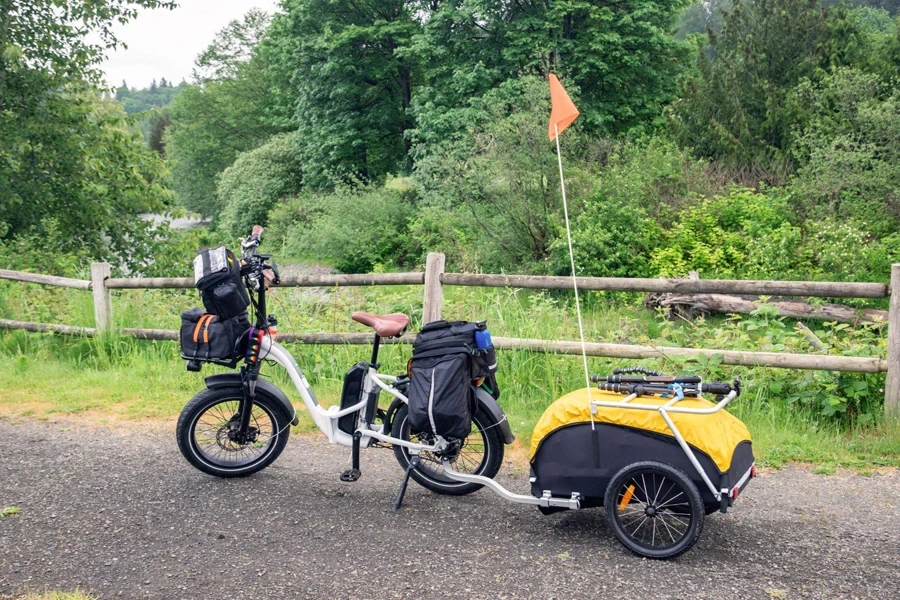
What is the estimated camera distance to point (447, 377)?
163 inches

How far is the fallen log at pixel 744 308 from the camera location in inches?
454

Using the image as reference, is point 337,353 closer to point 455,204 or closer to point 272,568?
point 272,568

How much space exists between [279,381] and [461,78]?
19.7 meters

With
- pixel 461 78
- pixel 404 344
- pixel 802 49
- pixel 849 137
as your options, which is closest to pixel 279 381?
pixel 404 344

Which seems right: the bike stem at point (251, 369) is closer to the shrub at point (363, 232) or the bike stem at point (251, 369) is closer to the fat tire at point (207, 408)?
the fat tire at point (207, 408)

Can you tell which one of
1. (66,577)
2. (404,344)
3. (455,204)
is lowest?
(66,577)

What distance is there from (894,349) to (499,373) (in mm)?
2989

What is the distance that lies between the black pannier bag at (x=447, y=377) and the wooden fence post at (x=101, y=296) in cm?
520

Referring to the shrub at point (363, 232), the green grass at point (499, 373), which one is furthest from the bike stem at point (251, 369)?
the shrub at point (363, 232)

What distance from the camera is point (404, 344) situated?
7.11 m

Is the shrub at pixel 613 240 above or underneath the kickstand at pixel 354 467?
above

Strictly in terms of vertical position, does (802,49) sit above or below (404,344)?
above

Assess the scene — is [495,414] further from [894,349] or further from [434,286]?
[894,349]

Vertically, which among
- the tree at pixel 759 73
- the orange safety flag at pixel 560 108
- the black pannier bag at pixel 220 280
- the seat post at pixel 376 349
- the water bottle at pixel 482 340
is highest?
the tree at pixel 759 73
